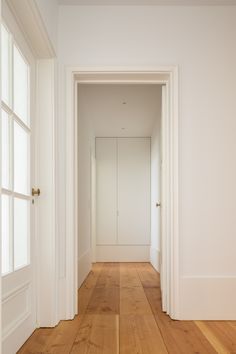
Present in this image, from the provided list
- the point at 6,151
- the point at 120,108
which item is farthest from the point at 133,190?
the point at 6,151

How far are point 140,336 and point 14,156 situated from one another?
1.38 meters

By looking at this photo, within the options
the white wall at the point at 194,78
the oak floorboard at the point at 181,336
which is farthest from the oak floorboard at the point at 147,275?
the white wall at the point at 194,78

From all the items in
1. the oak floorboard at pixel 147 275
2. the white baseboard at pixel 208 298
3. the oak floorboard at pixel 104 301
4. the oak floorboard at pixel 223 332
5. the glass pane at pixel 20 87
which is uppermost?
the glass pane at pixel 20 87

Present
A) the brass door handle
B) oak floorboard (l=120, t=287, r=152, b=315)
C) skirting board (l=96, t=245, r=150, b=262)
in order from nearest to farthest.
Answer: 1. the brass door handle
2. oak floorboard (l=120, t=287, r=152, b=315)
3. skirting board (l=96, t=245, r=150, b=262)

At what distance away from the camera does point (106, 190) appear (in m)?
7.53

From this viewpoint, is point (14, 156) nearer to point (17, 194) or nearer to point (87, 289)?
point (17, 194)

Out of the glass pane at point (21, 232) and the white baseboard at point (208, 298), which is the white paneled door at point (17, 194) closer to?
the glass pane at point (21, 232)

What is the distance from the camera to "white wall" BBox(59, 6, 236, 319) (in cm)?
318

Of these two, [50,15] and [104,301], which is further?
[104,301]

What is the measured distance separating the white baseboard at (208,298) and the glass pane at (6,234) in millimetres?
1450

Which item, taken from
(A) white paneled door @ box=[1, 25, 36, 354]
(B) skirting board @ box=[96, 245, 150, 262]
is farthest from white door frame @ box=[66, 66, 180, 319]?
(B) skirting board @ box=[96, 245, 150, 262]

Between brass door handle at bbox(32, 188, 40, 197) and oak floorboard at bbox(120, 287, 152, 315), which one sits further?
oak floorboard at bbox(120, 287, 152, 315)

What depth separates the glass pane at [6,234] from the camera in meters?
2.16

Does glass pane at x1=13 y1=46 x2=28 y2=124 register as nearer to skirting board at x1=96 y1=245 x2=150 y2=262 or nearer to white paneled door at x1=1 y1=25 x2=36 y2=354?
white paneled door at x1=1 y1=25 x2=36 y2=354
